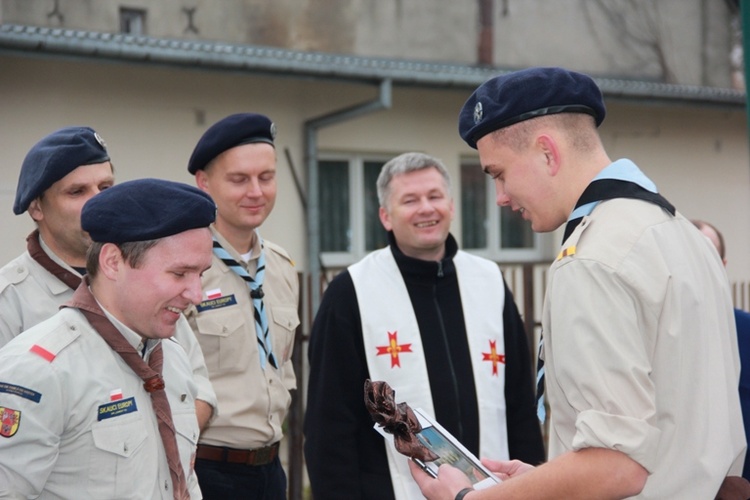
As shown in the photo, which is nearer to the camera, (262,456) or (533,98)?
(533,98)

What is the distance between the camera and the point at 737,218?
13180 millimetres

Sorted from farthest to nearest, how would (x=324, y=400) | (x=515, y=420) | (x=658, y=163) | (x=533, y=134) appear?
(x=658, y=163), (x=515, y=420), (x=324, y=400), (x=533, y=134)

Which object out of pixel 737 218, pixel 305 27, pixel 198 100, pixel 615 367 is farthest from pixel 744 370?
pixel 737 218

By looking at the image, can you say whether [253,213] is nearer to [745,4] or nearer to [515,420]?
[515,420]

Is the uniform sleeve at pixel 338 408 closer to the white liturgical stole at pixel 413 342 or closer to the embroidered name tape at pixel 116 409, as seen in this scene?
the white liturgical stole at pixel 413 342

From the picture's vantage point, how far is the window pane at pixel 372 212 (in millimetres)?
9930

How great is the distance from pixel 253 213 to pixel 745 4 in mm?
2394

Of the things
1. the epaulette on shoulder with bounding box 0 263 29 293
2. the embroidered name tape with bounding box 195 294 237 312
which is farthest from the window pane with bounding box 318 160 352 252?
the epaulette on shoulder with bounding box 0 263 29 293

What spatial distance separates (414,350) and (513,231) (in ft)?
24.9

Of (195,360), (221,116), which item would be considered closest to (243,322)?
(195,360)

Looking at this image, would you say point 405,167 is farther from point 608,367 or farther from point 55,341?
point 608,367

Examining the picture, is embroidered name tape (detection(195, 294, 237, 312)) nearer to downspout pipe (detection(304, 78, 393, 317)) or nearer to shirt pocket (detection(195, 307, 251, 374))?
shirt pocket (detection(195, 307, 251, 374))

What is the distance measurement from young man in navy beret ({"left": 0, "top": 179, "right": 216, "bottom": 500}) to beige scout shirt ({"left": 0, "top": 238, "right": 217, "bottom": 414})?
1.45 feet

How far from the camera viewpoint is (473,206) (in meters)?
10.9
